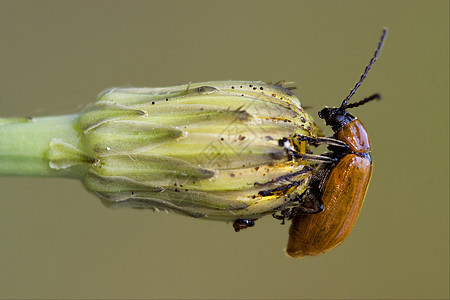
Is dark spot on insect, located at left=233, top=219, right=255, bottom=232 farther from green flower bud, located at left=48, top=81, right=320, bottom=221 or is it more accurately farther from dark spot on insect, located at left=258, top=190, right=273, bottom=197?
dark spot on insect, located at left=258, top=190, right=273, bottom=197

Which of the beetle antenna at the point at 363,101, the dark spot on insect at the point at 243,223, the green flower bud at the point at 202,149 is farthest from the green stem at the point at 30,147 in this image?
the beetle antenna at the point at 363,101

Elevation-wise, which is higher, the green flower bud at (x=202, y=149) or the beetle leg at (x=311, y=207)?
the green flower bud at (x=202, y=149)

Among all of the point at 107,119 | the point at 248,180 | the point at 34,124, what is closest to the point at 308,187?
the point at 248,180

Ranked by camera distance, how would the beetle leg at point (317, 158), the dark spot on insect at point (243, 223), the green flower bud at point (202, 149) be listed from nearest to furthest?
the green flower bud at point (202, 149)
the beetle leg at point (317, 158)
the dark spot on insect at point (243, 223)

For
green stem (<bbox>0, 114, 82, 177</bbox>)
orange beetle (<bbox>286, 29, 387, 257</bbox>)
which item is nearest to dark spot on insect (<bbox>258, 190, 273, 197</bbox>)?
orange beetle (<bbox>286, 29, 387, 257</bbox>)

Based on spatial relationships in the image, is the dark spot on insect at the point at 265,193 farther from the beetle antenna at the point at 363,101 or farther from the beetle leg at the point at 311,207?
the beetle antenna at the point at 363,101
